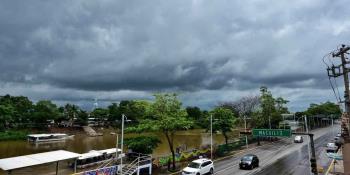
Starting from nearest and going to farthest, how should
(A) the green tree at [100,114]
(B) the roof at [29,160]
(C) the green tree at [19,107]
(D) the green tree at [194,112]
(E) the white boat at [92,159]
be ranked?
(B) the roof at [29,160]
(E) the white boat at [92,159]
(C) the green tree at [19,107]
(A) the green tree at [100,114]
(D) the green tree at [194,112]

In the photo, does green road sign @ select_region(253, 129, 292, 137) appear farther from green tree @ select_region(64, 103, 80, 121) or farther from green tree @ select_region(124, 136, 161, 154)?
green tree @ select_region(64, 103, 80, 121)

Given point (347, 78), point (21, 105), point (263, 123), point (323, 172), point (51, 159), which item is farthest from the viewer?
point (21, 105)

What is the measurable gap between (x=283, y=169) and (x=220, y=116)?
17580 mm

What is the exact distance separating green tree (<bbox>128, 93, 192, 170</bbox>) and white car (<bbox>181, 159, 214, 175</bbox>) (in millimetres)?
4393

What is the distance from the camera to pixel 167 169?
36.8 metres

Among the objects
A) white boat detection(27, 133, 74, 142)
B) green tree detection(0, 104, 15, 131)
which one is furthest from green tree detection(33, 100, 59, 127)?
white boat detection(27, 133, 74, 142)

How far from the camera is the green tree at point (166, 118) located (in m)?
34.6

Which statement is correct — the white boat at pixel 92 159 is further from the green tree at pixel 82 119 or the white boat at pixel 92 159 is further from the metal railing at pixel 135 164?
the green tree at pixel 82 119

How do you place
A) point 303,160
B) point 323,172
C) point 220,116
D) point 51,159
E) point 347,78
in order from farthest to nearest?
point 220,116 → point 303,160 → point 323,172 → point 51,159 → point 347,78

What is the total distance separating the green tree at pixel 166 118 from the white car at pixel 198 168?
4393 mm

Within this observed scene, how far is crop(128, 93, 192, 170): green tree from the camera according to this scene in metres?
34.6

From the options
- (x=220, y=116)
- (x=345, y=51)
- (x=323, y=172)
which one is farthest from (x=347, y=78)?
(x=220, y=116)

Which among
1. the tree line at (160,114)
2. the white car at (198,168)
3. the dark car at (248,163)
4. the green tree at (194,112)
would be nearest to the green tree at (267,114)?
the tree line at (160,114)

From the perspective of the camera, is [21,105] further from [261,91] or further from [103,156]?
[261,91]
